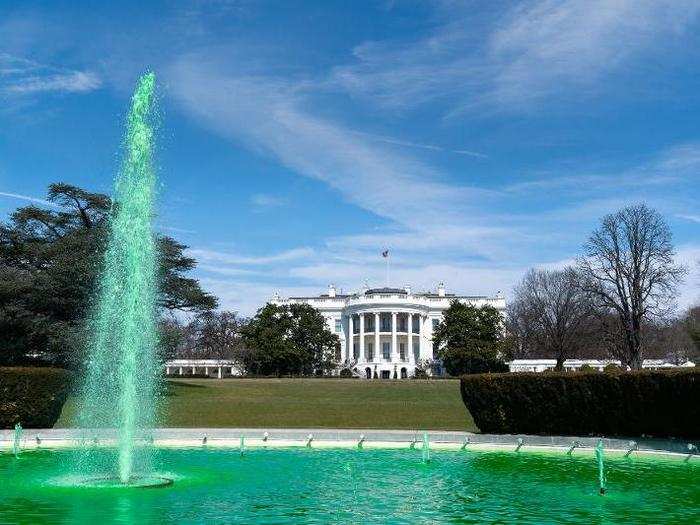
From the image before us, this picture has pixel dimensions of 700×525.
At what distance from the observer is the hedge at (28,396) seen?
24.6 m

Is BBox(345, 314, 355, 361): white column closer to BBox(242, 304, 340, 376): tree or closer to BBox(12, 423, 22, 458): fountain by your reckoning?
BBox(242, 304, 340, 376): tree

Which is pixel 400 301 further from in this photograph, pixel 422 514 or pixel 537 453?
pixel 422 514

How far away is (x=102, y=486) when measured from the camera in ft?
46.7

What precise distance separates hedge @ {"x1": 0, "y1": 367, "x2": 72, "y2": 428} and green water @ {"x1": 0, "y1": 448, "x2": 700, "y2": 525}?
532 centimetres

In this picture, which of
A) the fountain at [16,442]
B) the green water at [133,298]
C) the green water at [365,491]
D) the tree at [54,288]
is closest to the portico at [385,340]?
the tree at [54,288]

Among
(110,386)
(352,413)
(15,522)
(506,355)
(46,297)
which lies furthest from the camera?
(506,355)

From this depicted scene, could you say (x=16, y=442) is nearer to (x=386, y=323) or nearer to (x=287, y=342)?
(x=287, y=342)

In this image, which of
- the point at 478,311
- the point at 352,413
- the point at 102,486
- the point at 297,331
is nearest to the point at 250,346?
the point at 297,331

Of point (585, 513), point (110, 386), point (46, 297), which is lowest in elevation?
point (585, 513)

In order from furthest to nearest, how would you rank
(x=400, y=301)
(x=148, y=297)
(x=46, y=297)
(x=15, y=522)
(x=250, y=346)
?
(x=400, y=301) < (x=250, y=346) < (x=46, y=297) < (x=148, y=297) < (x=15, y=522)

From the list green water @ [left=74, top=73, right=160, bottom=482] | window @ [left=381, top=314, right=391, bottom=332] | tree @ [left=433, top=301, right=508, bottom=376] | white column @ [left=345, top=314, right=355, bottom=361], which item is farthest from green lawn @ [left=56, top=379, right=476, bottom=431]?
white column @ [left=345, top=314, right=355, bottom=361]

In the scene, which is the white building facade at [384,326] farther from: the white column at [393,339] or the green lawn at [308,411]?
the green lawn at [308,411]

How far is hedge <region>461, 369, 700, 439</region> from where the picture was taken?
2108cm

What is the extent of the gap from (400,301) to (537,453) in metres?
95.0
